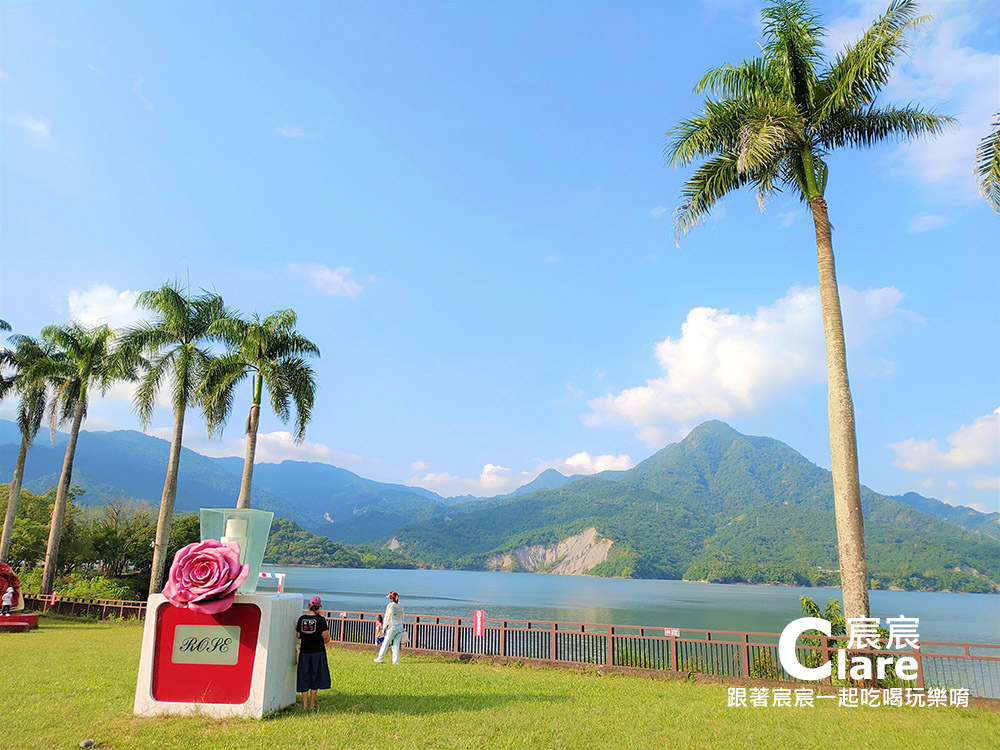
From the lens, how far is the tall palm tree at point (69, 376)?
28406mm

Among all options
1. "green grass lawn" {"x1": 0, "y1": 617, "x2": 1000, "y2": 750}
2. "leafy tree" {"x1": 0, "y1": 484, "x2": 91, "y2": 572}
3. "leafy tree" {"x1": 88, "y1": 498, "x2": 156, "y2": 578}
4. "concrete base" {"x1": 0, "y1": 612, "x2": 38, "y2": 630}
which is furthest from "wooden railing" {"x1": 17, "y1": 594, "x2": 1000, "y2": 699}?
"leafy tree" {"x1": 88, "y1": 498, "x2": 156, "y2": 578}

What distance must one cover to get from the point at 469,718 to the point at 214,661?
341 cm

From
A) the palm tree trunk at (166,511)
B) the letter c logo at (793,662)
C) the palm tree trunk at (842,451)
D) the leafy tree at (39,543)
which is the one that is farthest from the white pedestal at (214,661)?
the leafy tree at (39,543)

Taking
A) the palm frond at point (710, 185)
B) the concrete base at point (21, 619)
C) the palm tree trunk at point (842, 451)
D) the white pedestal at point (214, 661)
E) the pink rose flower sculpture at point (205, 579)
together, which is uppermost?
the palm frond at point (710, 185)

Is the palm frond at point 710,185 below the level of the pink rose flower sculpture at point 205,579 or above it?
above

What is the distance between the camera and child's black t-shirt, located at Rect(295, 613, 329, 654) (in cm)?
876

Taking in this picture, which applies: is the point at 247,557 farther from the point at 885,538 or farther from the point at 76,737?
the point at 885,538

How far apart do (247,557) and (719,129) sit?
13484 mm

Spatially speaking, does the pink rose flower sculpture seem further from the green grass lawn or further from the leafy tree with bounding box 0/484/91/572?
the leafy tree with bounding box 0/484/91/572

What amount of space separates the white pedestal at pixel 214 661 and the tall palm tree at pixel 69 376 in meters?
23.3

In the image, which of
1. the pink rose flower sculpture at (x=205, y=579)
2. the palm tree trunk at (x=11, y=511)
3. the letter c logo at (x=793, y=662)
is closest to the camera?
the pink rose flower sculpture at (x=205, y=579)

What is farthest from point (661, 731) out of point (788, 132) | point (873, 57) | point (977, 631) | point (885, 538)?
point (885, 538)

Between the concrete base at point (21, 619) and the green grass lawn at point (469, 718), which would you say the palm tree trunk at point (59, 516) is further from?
the green grass lawn at point (469, 718)

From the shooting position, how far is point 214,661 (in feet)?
27.2
